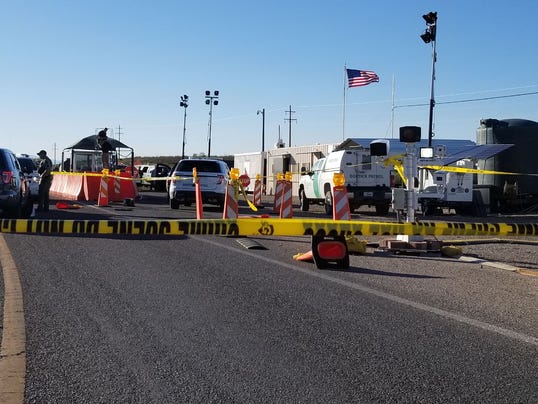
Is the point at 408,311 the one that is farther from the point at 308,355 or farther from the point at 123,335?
the point at 123,335

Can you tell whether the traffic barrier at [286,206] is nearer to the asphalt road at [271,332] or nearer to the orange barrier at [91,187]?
the asphalt road at [271,332]

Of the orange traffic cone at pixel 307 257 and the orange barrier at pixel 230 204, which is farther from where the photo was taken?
the orange barrier at pixel 230 204

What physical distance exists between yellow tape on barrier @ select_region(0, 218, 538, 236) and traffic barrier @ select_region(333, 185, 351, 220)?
206 inches

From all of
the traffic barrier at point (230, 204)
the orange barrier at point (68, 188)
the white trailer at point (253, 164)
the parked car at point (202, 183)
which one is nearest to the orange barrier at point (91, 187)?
the orange barrier at point (68, 188)

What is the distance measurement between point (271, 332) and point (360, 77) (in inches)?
1406

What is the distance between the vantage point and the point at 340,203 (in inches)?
583

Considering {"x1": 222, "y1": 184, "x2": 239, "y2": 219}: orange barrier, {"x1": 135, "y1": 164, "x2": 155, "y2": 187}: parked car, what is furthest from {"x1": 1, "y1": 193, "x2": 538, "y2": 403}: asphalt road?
{"x1": 135, "y1": 164, "x2": 155, "y2": 187}: parked car

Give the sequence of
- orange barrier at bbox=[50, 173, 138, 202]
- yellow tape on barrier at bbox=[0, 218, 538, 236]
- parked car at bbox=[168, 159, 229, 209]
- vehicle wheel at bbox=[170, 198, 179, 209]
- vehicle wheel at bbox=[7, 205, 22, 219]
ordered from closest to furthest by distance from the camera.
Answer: yellow tape on barrier at bbox=[0, 218, 538, 236] → vehicle wheel at bbox=[7, 205, 22, 219] → parked car at bbox=[168, 159, 229, 209] → vehicle wheel at bbox=[170, 198, 179, 209] → orange barrier at bbox=[50, 173, 138, 202]

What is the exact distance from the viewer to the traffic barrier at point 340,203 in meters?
14.8

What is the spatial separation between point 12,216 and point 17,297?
312 inches

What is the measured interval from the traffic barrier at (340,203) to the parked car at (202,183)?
774cm

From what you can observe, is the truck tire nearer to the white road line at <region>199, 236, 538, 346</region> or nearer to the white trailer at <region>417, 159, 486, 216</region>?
the white trailer at <region>417, 159, 486, 216</region>

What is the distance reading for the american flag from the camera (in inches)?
1577

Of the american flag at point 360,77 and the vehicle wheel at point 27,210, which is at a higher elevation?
the american flag at point 360,77
